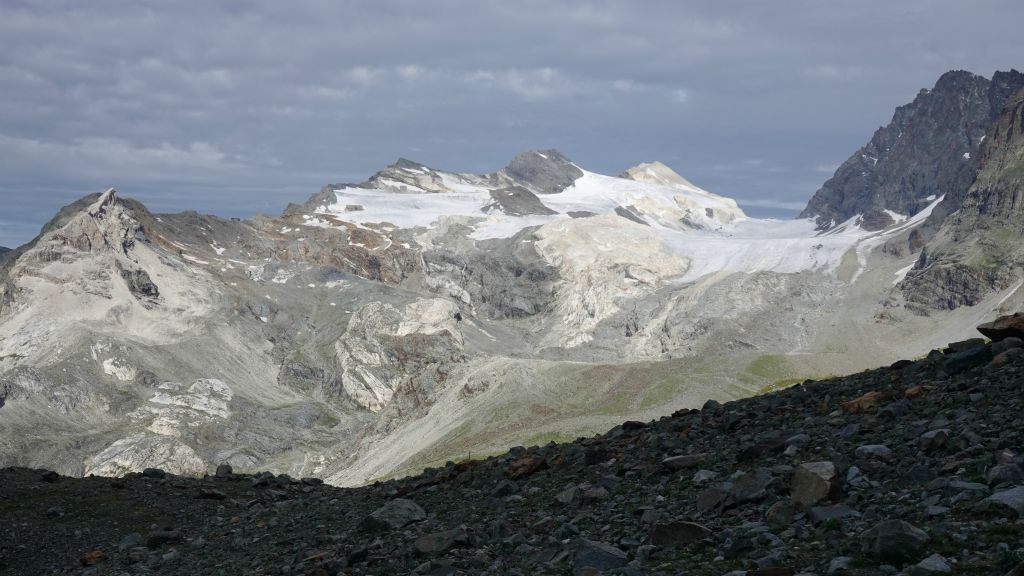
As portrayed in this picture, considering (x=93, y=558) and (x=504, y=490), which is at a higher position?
(x=504, y=490)

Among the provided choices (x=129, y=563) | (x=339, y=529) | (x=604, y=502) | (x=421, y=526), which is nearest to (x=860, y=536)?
(x=604, y=502)

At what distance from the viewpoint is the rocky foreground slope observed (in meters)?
15.1

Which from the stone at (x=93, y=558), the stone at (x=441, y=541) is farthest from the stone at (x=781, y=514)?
the stone at (x=93, y=558)

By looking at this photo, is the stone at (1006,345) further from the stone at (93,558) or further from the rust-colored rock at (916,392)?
the stone at (93,558)

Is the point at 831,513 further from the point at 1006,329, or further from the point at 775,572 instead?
the point at 1006,329

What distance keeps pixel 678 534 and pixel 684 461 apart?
20.0ft

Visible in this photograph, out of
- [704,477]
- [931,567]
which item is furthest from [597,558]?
[931,567]

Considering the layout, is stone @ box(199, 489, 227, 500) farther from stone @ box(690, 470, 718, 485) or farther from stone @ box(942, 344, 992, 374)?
stone @ box(942, 344, 992, 374)

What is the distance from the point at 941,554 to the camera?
13586mm

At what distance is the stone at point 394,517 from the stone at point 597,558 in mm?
9068

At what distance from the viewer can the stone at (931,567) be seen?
12922 mm

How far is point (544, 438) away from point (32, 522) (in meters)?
142

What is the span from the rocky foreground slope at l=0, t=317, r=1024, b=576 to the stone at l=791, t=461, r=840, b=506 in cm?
4

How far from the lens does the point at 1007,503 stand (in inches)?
577
